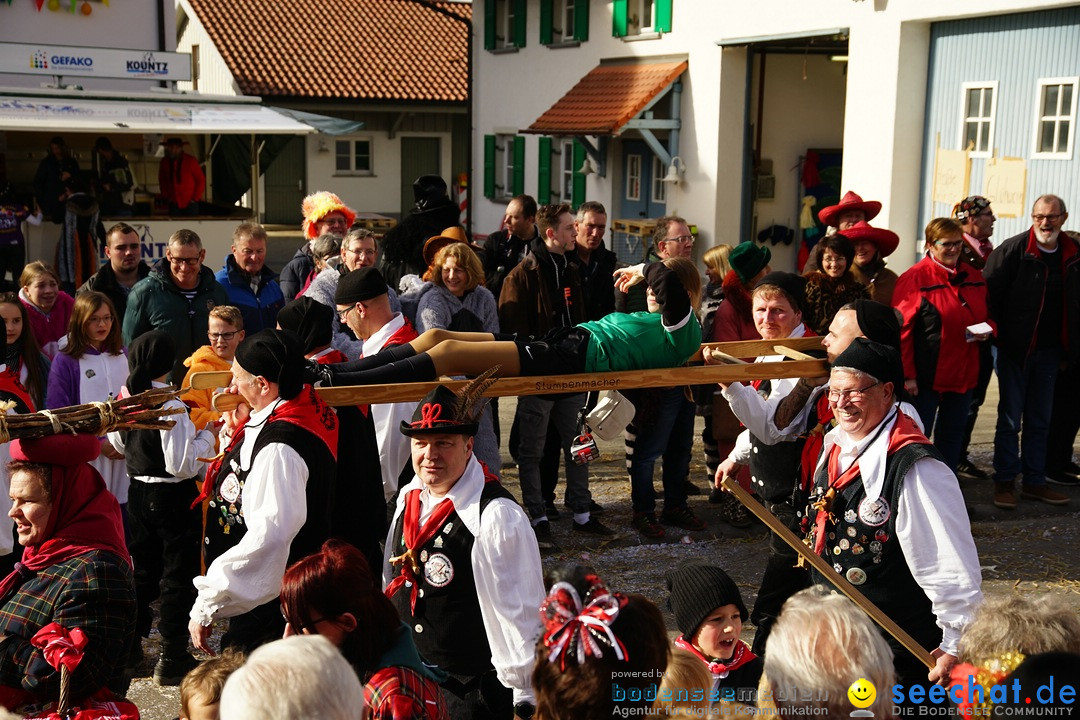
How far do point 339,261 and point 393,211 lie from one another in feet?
92.3

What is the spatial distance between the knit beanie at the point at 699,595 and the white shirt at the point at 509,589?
1.69ft

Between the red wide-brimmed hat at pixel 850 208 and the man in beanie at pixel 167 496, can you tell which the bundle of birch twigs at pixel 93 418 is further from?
the red wide-brimmed hat at pixel 850 208

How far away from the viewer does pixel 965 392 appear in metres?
8.15

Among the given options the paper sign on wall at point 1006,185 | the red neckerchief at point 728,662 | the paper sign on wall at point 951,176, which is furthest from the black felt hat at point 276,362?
the paper sign on wall at point 951,176

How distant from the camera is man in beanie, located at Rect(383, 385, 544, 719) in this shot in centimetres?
375

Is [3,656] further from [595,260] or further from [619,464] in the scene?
[619,464]

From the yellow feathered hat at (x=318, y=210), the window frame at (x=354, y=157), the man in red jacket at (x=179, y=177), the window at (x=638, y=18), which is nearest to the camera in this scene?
the yellow feathered hat at (x=318, y=210)

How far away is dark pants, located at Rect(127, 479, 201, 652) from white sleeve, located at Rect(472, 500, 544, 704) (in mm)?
2516

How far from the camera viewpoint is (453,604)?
3891mm

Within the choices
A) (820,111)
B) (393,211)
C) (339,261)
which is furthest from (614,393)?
(393,211)

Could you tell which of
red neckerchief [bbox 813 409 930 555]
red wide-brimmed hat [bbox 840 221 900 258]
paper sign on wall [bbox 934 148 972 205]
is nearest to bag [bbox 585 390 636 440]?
red neckerchief [bbox 813 409 930 555]

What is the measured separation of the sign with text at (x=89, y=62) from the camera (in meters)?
16.8

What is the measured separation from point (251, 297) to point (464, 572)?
189 inches

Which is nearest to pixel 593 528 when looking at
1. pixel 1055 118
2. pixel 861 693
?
pixel 861 693
